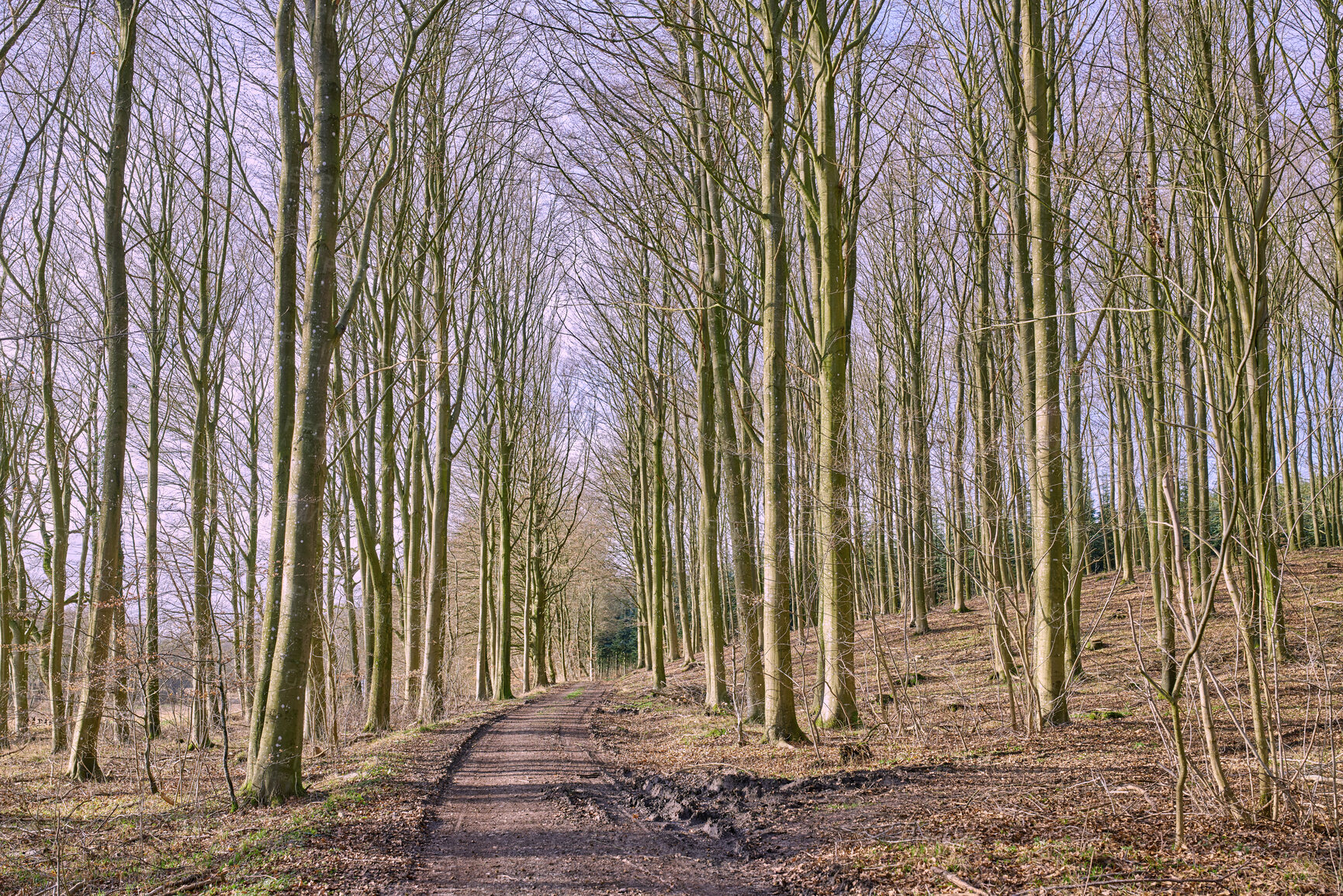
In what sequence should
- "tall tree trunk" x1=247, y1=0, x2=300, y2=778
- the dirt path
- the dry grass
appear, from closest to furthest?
the dry grass, the dirt path, "tall tree trunk" x1=247, y1=0, x2=300, y2=778

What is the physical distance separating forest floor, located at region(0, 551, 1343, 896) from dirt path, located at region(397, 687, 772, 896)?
3 cm

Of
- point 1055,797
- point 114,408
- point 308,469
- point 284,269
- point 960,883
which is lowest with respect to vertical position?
point 1055,797

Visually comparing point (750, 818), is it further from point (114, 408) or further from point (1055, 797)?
point (114, 408)

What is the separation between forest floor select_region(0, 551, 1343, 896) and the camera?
4164 millimetres

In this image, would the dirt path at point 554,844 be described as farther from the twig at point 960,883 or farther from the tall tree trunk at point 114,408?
the tall tree trunk at point 114,408

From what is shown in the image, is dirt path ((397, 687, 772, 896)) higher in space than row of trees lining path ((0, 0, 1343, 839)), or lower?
lower

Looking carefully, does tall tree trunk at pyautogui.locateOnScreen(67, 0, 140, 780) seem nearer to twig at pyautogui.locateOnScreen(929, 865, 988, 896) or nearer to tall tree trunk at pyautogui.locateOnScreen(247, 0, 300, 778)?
tall tree trunk at pyautogui.locateOnScreen(247, 0, 300, 778)

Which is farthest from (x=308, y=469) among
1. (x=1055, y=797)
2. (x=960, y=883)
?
(x=1055, y=797)

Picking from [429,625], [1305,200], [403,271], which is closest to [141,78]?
[403,271]

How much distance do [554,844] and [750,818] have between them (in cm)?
143

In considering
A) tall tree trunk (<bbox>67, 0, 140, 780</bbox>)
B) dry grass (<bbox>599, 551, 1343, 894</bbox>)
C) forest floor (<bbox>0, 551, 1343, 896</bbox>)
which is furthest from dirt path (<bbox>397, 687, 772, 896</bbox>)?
tall tree trunk (<bbox>67, 0, 140, 780</bbox>)

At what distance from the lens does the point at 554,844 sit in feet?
18.1

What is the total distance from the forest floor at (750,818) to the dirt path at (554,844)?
0.03m

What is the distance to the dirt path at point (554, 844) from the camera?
458 centimetres
